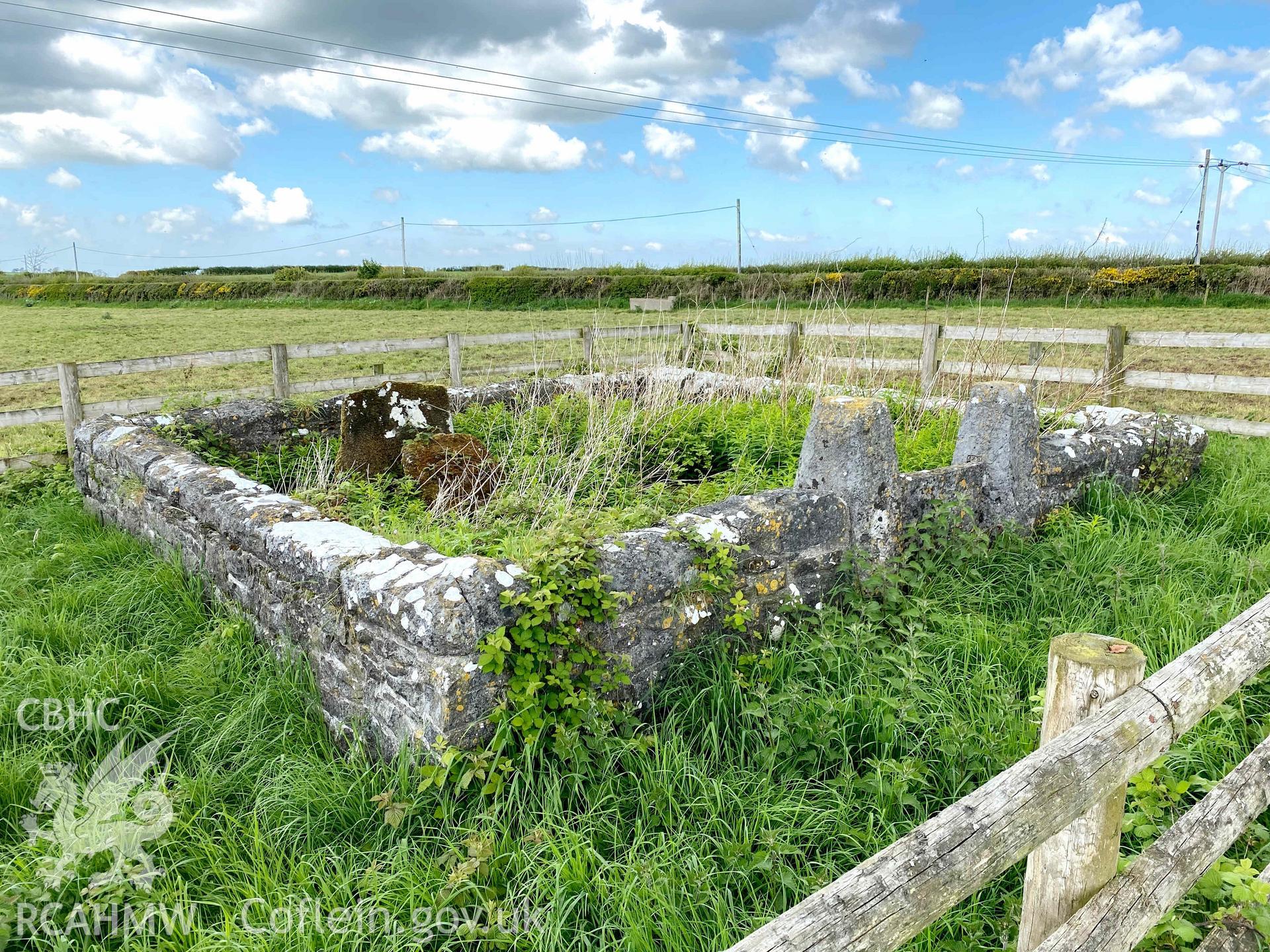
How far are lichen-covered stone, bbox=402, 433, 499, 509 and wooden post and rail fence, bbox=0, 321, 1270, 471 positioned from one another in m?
1.47

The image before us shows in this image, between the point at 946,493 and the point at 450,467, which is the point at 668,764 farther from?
the point at 450,467

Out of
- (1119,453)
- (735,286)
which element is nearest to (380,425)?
(1119,453)

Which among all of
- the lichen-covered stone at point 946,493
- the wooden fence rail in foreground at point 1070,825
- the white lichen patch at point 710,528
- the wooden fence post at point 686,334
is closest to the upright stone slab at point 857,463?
the lichen-covered stone at point 946,493

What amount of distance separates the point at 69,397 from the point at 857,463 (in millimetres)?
7204

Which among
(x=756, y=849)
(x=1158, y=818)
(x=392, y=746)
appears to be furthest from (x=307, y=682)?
(x=1158, y=818)

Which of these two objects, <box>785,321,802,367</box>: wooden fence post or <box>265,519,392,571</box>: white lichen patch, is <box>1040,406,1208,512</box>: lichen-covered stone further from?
<box>265,519,392,571</box>: white lichen patch

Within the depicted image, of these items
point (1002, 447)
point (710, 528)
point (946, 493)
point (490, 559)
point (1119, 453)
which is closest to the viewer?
point (490, 559)

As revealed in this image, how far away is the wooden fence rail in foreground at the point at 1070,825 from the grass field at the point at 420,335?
446cm

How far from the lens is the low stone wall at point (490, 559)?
9.25ft

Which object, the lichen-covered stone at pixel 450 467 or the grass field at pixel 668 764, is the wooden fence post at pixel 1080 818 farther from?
the lichen-covered stone at pixel 450 467

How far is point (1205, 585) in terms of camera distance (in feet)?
13.5

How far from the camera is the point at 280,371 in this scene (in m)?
8.27

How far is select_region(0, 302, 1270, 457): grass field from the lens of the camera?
9.88m

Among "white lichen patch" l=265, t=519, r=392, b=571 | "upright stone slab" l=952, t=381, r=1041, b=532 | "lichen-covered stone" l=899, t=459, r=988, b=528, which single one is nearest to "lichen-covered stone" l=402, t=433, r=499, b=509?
"white lichen patch" l=265, t=519, r=392, b=571
